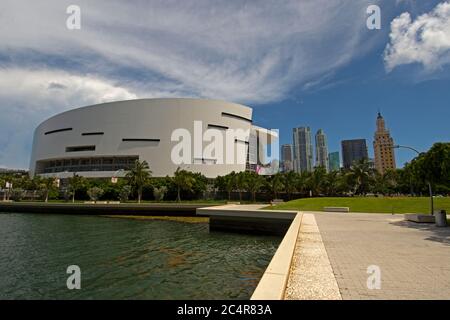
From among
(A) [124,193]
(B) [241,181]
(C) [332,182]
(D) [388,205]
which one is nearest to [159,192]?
(A) [124,193]

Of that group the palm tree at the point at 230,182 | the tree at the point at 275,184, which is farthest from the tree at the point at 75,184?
the tree at the point at 275,184

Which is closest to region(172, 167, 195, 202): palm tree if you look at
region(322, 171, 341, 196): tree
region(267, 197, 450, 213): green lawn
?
region(322, 171, 341, 196): tree

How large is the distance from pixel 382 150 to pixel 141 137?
126m

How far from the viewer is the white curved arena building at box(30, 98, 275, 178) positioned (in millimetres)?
92562

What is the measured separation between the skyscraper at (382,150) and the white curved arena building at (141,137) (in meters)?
89.5

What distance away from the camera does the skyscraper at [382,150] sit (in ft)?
488

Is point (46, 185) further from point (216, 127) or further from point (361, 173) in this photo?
point (361, 173)

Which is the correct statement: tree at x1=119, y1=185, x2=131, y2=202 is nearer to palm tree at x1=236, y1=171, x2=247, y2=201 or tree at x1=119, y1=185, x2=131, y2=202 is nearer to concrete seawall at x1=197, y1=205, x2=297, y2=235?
palm tree at x1=236, y1=171, x2=247, y2=201

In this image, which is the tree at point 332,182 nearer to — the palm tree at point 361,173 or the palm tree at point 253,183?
the palm tree at point 361,173
